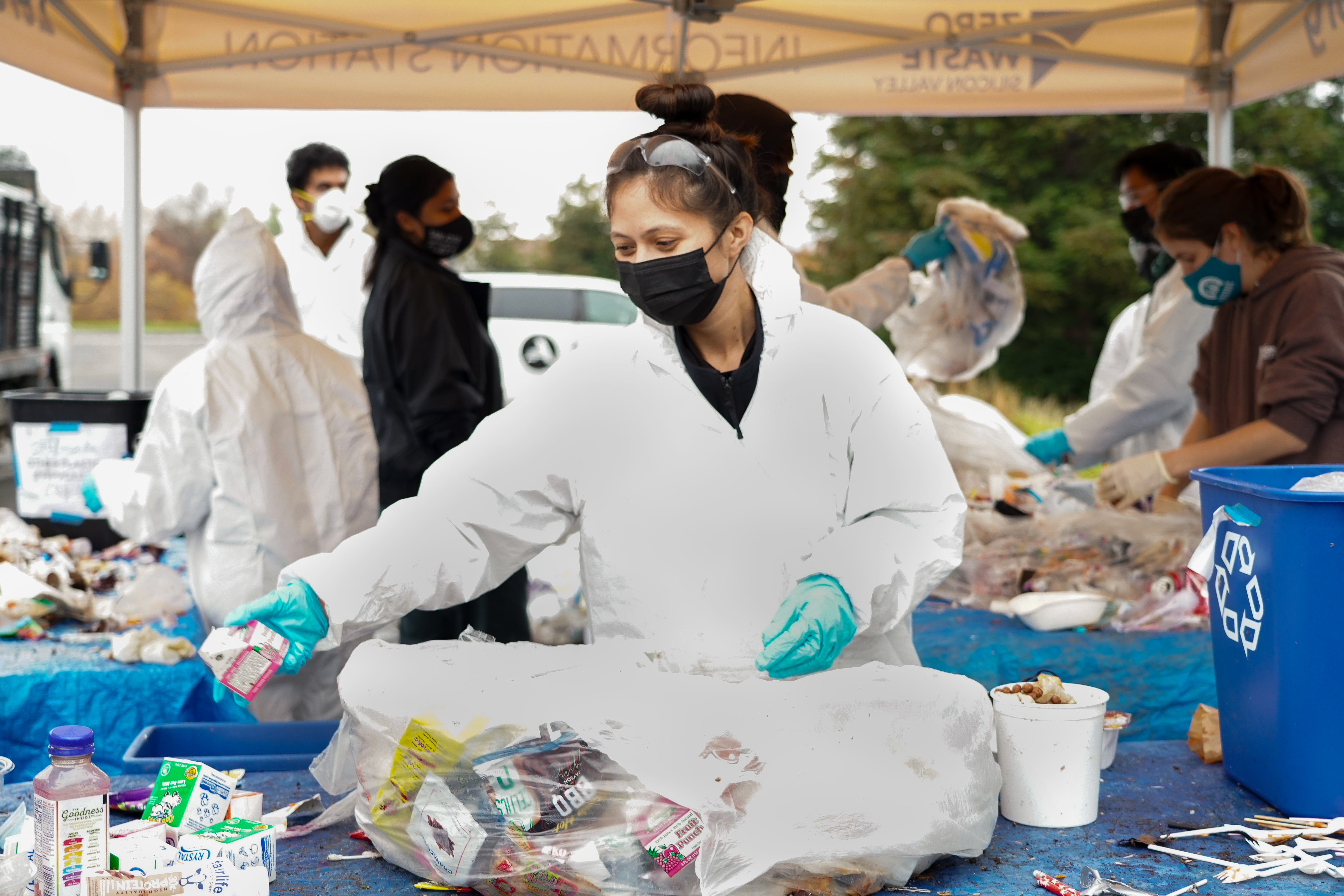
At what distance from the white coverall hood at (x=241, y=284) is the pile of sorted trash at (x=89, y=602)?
82 centimetres

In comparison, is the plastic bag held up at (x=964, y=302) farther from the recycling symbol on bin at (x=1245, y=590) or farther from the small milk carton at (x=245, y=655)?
the small milk carton at (x=245, y=655)

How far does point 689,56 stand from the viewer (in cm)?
509

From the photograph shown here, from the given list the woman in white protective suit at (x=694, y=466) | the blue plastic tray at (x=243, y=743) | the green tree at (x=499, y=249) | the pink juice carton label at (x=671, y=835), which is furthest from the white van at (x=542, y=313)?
the green tree at (x=499, y=249)

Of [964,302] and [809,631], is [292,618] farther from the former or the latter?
[964,302]

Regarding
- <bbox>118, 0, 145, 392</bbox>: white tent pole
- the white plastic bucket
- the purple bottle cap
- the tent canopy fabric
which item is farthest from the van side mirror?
the white plastic bucket

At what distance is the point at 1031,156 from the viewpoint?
55.7ft

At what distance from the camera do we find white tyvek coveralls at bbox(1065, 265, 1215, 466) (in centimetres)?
454

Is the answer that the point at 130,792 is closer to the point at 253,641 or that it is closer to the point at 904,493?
the point at 253,641

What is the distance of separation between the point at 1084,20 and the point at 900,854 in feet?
13.9

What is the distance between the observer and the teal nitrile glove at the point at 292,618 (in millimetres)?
1853

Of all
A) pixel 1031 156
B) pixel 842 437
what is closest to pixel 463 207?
pixel 842 437

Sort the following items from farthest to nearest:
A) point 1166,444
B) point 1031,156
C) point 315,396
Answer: point 1031,156, point 1166,444, point 315,396

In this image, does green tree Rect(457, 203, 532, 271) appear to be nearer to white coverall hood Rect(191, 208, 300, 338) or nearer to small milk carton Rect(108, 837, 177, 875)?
white coverall hood Rect(191, 208, 300, 338)

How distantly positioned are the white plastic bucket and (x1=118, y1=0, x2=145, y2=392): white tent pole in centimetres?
408
